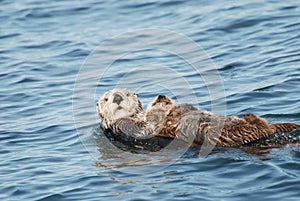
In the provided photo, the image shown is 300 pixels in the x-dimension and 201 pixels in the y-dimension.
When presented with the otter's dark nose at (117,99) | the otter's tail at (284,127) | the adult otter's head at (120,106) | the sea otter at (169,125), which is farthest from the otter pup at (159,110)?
the otter's tail at (284,127)

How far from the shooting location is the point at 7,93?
392 inches

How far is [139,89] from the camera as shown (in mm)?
9578

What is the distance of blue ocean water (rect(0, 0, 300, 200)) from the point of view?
582 centimetres

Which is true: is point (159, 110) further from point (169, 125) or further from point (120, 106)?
point (120, 106)

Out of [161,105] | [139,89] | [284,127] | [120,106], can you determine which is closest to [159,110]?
[161,105]

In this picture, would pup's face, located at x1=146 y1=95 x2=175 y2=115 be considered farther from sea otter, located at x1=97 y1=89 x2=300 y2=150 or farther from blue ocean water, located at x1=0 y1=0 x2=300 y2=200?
blue ocean water, located at x1=0 y1=0 x2=300 y2=200

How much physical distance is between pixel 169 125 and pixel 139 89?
117 inches

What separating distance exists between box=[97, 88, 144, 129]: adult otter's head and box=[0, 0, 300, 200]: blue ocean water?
37 cm

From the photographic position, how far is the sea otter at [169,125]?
6.27 meters

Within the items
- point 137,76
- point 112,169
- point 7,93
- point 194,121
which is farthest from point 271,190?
point 7,93

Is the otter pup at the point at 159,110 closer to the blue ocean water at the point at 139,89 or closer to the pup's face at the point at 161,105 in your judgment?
the pup's face at the point at 161,105

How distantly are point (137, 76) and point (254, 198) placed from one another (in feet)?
17.0

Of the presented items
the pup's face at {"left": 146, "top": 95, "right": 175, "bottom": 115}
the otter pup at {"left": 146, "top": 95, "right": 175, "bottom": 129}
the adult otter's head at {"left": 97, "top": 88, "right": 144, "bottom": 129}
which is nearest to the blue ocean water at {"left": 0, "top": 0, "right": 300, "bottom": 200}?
the adult otter's head at {"left": 97, "top": 88, "right": 144, "bottom": 129}

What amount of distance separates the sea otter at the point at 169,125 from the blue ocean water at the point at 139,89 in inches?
6.8
